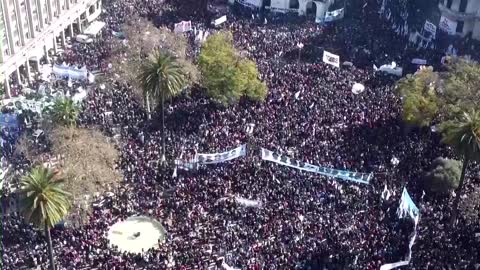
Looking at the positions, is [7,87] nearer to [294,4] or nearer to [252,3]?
[252,3]

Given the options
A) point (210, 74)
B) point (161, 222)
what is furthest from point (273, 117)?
point (161, 222)

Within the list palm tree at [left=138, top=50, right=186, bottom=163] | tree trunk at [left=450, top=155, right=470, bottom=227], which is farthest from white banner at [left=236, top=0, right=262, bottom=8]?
tree trunk at [left=450, top=155, right=470, bottom=227]

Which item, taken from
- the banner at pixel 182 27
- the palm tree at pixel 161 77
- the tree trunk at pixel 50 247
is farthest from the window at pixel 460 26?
the tree trunk at pixel 50 247

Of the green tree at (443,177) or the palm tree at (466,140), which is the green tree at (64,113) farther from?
the palm tree at (466,140)

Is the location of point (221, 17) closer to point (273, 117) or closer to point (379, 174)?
point (273, 117)

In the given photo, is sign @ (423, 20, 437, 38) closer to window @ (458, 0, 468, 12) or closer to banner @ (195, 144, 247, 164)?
window @ (458, 0, 468, 12)

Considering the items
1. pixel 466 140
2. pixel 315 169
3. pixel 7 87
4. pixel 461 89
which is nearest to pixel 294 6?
pixel 461 89
